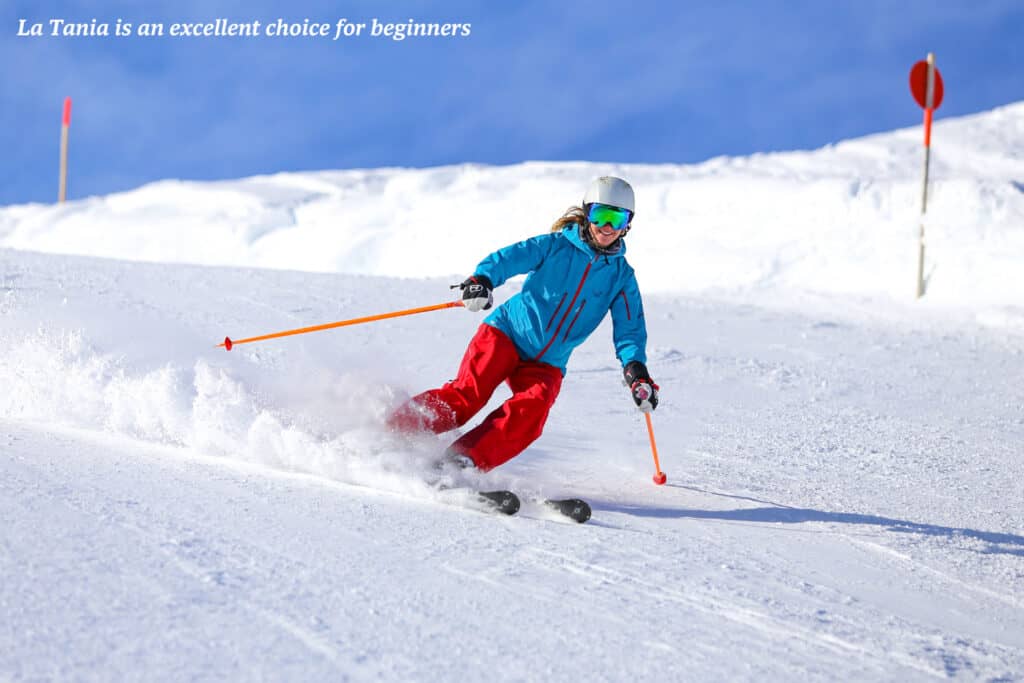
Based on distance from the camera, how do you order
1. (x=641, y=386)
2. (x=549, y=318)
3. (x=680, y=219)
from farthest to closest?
(x=680, y=219), (x=549, y=318), (x=641, y=386)

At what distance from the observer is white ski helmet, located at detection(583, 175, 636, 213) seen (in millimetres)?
3506

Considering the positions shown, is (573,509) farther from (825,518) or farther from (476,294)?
(825,518)

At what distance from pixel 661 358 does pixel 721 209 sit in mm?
10521

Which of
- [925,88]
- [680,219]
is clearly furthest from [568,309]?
[680,219]

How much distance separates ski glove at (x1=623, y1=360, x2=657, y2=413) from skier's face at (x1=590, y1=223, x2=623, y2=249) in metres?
0.47

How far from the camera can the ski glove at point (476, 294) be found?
10.9 ft

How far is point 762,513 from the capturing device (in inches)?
130

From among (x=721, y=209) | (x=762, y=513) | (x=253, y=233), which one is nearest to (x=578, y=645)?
(x=762, y=513)

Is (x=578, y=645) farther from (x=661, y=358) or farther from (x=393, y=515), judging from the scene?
(x=661, y=358)

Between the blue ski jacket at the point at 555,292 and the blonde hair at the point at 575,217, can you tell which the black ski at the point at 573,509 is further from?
the blonde hair at the point at 575,217

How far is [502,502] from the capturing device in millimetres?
2848

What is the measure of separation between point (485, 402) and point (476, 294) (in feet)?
1.48

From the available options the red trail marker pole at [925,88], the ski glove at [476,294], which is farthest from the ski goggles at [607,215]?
the red trail marker pole at [925,88]

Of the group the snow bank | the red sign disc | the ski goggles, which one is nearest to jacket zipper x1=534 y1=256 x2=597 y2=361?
the ski goggles
